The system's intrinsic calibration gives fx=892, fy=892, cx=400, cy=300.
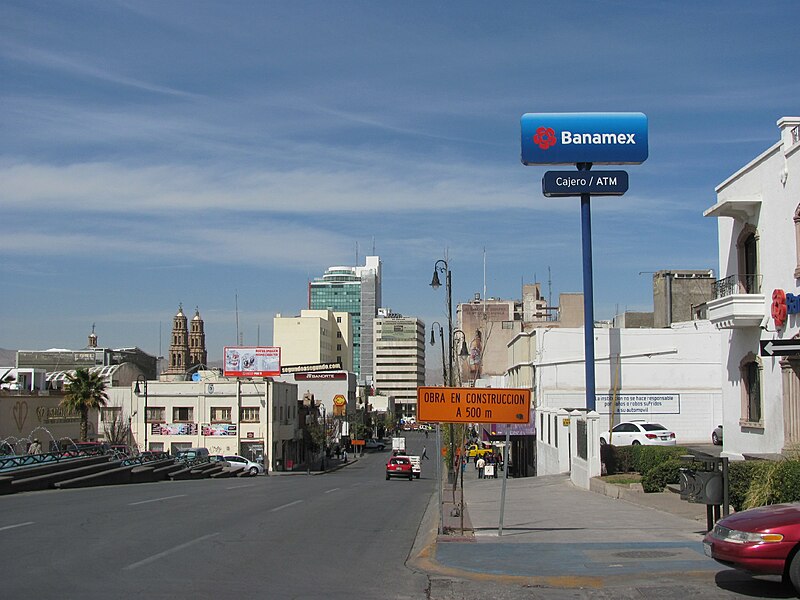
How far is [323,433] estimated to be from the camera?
313ft

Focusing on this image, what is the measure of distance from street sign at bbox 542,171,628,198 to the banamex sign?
0.52 m

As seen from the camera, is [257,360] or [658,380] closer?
[658,380]

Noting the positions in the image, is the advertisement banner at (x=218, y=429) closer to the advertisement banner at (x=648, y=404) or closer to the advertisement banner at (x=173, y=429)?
the advertisement banner at (x=173, y=429)

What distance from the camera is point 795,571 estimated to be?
9422 mm

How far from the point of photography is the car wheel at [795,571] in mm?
9406

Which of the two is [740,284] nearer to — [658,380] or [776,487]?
[776,487]

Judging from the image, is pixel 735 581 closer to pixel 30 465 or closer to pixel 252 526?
pixel 252 526

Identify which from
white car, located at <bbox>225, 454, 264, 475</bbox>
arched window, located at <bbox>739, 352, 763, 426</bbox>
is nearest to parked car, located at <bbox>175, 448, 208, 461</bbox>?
white car, located at <bbox>225, 454, 264, 475</bbox>

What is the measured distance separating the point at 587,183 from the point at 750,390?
1349cm

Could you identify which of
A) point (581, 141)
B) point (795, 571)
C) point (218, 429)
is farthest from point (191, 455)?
point (795, 571)

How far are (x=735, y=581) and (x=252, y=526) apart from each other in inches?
395

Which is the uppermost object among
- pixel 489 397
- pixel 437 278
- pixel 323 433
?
pixel 437 278

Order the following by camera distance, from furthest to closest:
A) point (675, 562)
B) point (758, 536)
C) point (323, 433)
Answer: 1. point (323, 433)
2. point (675, 562)
3. point (758, 536)

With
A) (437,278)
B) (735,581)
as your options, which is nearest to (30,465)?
(437,278)
